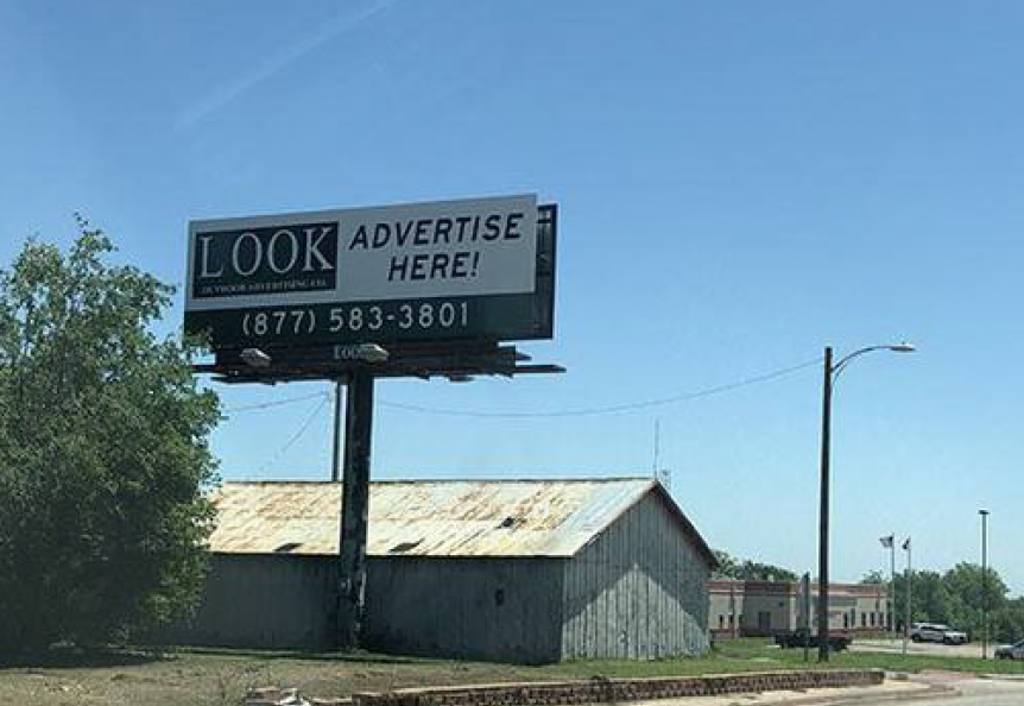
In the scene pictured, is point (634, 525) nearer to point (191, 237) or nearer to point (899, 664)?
point (191, 237)

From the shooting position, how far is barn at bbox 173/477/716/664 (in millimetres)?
37781

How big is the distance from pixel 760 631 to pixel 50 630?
72822 mm

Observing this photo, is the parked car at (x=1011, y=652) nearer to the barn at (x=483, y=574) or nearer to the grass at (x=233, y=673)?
the barn at (x=483, y=574)

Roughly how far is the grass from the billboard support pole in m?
1.50

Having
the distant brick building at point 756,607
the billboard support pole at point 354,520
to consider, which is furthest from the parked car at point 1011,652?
the billboard support pole at point 354,520

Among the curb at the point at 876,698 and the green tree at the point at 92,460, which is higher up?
the green tree at the point at 92,460

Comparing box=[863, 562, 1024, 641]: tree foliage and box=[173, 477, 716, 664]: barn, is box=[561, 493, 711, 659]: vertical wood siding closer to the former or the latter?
box=[173, 477, 716, 664]: barn

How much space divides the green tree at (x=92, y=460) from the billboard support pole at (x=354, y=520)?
4.39m

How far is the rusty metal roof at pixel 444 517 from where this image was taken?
38.9 metres

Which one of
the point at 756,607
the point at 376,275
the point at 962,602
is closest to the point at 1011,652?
the point at 756,607

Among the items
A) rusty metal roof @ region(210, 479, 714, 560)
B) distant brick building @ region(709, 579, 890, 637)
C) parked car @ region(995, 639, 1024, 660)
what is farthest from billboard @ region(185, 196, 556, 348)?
distant brick building @ region(709, 579, 890, 637)

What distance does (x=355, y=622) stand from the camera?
37.2m

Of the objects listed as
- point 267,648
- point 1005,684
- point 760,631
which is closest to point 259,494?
point 267,648

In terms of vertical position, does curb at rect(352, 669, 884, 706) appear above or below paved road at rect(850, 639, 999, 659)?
above
